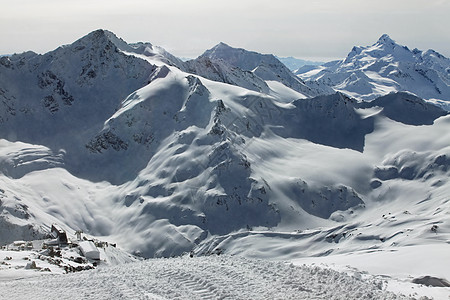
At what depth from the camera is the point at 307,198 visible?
645ft

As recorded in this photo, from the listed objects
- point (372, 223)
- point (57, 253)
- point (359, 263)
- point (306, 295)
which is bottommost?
point (372, 223)

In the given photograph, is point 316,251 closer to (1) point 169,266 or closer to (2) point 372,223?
(2) point 372,223

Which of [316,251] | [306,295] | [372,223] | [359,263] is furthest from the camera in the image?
[372,223]

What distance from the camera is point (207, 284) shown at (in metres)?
39.3

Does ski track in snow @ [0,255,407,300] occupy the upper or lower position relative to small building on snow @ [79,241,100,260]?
upper

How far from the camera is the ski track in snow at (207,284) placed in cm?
3728

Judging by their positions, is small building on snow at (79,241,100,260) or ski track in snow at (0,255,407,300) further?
small building on snow at (79,241,100,260)

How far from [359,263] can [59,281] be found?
24604 millimetres

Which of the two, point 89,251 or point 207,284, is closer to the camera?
point 207,284

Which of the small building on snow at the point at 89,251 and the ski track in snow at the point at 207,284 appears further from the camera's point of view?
the small building on snow at the point at 89,251

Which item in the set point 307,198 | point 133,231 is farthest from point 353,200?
point 133,231

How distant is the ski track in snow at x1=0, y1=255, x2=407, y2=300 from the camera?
3728 cm

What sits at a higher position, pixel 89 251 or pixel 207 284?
pixel 207 284

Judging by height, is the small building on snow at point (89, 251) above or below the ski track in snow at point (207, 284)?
below
